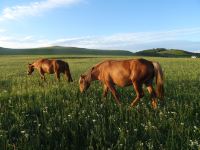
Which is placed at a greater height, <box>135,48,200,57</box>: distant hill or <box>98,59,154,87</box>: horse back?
<box>98,59,154,87</box>: horse back

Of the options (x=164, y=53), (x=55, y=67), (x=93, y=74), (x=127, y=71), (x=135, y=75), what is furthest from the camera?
(x=164, y=53)

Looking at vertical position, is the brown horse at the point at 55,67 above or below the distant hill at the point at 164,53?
above

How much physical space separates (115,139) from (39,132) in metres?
1.94

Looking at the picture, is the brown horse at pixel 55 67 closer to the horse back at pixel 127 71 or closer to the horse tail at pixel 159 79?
Result: the horse back at pixel 127 71

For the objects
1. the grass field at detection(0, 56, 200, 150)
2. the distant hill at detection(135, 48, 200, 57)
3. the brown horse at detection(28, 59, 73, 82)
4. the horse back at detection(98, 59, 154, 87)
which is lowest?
the distant hill at detection(135, 48, 200, 57)

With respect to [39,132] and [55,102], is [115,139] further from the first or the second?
[55,102]

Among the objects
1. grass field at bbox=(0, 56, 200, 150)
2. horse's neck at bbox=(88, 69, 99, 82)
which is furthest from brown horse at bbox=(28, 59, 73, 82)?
grass field at bbox=(0, 56, 200, 150)

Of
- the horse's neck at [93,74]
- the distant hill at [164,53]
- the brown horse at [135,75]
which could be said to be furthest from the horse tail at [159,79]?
the distant hill at [164,53]

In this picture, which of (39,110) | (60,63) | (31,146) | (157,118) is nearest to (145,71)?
(157,118)

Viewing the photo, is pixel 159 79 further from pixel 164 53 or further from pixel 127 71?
pixel 164 53

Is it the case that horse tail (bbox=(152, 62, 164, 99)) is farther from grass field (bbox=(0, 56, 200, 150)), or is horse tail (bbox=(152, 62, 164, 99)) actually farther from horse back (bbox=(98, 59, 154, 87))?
grass field (bbox=(0, 56, 200, 150))

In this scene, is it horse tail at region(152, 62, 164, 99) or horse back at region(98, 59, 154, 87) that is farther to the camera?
horse tail at region(152, 62, 164, 99)

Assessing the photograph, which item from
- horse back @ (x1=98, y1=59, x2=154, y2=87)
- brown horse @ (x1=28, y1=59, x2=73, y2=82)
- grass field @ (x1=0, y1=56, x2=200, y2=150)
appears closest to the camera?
grass field @ (x1=0, y1=56, x2=200, y2=150)

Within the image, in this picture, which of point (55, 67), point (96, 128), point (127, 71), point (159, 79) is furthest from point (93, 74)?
point (55, 67)
